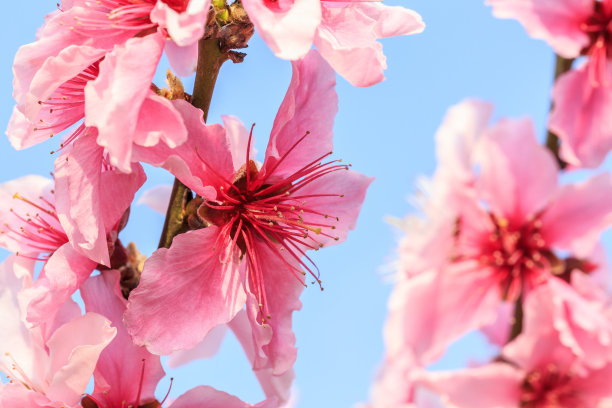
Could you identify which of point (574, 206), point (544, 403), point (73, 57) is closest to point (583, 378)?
point (544, 403)

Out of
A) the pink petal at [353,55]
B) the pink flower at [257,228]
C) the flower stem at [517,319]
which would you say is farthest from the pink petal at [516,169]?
the pink flower at [257,228]

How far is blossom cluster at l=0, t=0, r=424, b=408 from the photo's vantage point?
40.4 inches

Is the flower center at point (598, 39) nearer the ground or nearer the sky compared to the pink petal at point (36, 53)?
nearer the ground

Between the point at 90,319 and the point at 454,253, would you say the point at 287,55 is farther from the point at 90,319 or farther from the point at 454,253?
the point at 90,319

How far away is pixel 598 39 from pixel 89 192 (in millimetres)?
751

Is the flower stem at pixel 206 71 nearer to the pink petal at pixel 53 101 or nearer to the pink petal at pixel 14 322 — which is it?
the pink petal at pixel 53 101

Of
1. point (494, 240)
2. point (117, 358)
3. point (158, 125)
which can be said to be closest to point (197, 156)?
point (158, 125)

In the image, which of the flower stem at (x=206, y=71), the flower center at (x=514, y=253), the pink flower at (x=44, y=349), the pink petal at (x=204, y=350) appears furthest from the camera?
the pink petal at (x=204, y=350)

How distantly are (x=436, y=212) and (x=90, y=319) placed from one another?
1.93 ft

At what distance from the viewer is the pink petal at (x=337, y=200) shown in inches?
51.4

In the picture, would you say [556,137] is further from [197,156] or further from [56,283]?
[56,283]

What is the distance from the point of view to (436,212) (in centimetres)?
84

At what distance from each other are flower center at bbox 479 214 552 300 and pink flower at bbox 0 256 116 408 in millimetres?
573

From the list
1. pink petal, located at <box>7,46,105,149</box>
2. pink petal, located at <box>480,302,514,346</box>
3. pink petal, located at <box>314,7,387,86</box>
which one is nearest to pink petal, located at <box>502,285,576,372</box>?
pink petal, located at <box>480,302,514,346</box>
